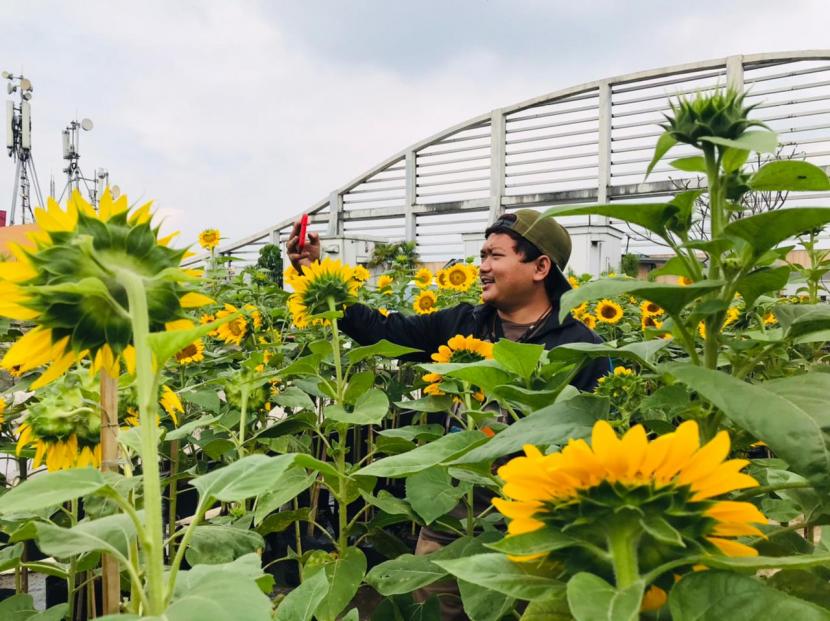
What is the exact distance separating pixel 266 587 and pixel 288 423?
2.35ft

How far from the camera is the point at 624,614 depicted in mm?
292

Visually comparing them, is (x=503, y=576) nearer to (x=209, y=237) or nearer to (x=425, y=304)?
(x=425, y=304)

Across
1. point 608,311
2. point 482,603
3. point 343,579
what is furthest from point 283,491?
point 608,311

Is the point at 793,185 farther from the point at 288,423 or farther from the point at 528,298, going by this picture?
the point at 528,298

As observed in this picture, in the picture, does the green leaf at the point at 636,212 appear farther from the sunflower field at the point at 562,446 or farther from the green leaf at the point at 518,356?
the green leaf at the point at 518,356

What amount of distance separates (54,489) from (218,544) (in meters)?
0.26

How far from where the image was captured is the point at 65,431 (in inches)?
22.3

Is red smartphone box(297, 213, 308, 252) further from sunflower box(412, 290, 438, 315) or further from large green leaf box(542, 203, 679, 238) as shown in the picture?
large green leaf box(542, 203, 679, 238)

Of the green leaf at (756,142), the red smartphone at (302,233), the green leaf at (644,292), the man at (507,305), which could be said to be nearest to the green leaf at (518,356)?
the green leaf at (644,292)

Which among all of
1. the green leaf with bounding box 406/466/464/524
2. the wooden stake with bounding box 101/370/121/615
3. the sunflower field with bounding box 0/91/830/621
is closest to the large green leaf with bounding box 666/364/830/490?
the sunflower field with bounding box 0/91/830/621

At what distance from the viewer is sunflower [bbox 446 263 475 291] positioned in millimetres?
2754

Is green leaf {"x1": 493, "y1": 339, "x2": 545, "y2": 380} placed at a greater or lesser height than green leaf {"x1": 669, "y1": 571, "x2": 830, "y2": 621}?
greater

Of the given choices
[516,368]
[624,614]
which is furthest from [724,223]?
[624,614]

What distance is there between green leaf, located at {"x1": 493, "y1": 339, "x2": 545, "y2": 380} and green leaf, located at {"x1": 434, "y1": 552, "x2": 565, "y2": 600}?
0.23 metres
